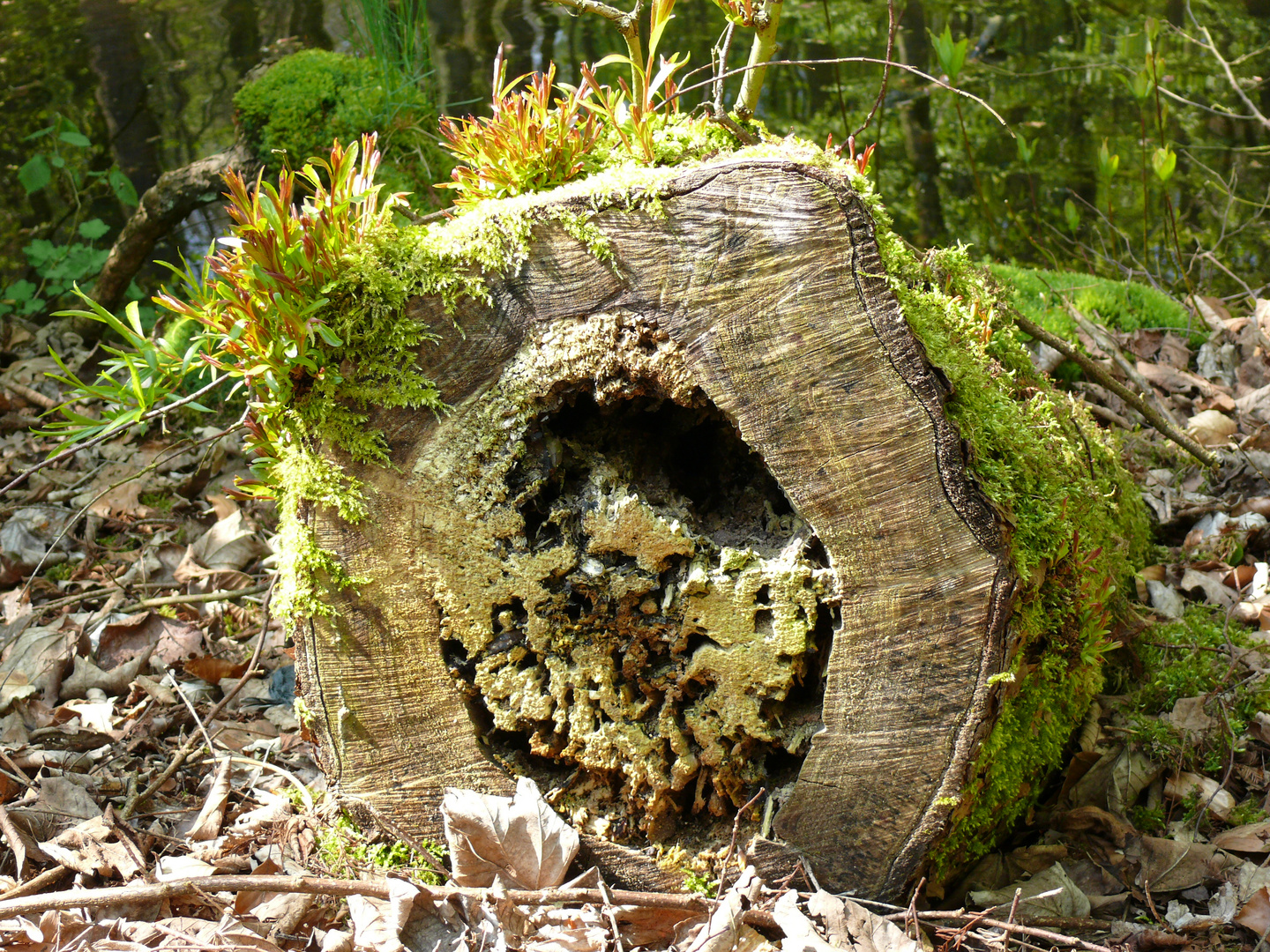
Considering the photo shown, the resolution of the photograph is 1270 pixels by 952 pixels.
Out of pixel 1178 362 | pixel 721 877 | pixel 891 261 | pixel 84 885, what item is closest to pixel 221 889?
pixel 84 885

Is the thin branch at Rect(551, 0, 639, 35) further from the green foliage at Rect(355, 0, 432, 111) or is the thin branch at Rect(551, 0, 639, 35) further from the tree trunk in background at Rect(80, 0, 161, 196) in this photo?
the tree trunk in background at Rect(80, 0, 161, 196)

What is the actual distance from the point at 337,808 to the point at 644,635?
2.45 ft

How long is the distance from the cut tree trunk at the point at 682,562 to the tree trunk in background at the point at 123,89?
5303 mm

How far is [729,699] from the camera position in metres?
1.73

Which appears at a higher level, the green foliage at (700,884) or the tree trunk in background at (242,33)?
the tree trunk in background at (242,33)

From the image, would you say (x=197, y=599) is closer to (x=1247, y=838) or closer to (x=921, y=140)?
(x=1247, y=838)

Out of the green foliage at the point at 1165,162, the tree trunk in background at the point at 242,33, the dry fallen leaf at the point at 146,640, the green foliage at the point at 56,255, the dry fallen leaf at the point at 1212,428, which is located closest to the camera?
the dry fallen leaf at the point at 146,640

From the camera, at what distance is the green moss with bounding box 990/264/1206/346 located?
12.9 ft

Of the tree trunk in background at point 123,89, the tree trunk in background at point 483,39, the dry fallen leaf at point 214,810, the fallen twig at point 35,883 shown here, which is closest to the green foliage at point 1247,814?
the dry fallen leaf at point 214,810

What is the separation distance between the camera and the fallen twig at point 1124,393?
8.78ft

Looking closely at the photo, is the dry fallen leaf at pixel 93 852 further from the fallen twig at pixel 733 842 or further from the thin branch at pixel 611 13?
the thin branch at pixel 611 13

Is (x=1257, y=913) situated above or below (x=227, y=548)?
below

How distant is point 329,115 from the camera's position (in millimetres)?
4371

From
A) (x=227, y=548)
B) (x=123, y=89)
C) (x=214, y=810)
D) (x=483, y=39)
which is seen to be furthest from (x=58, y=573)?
(x=483, y=39)
